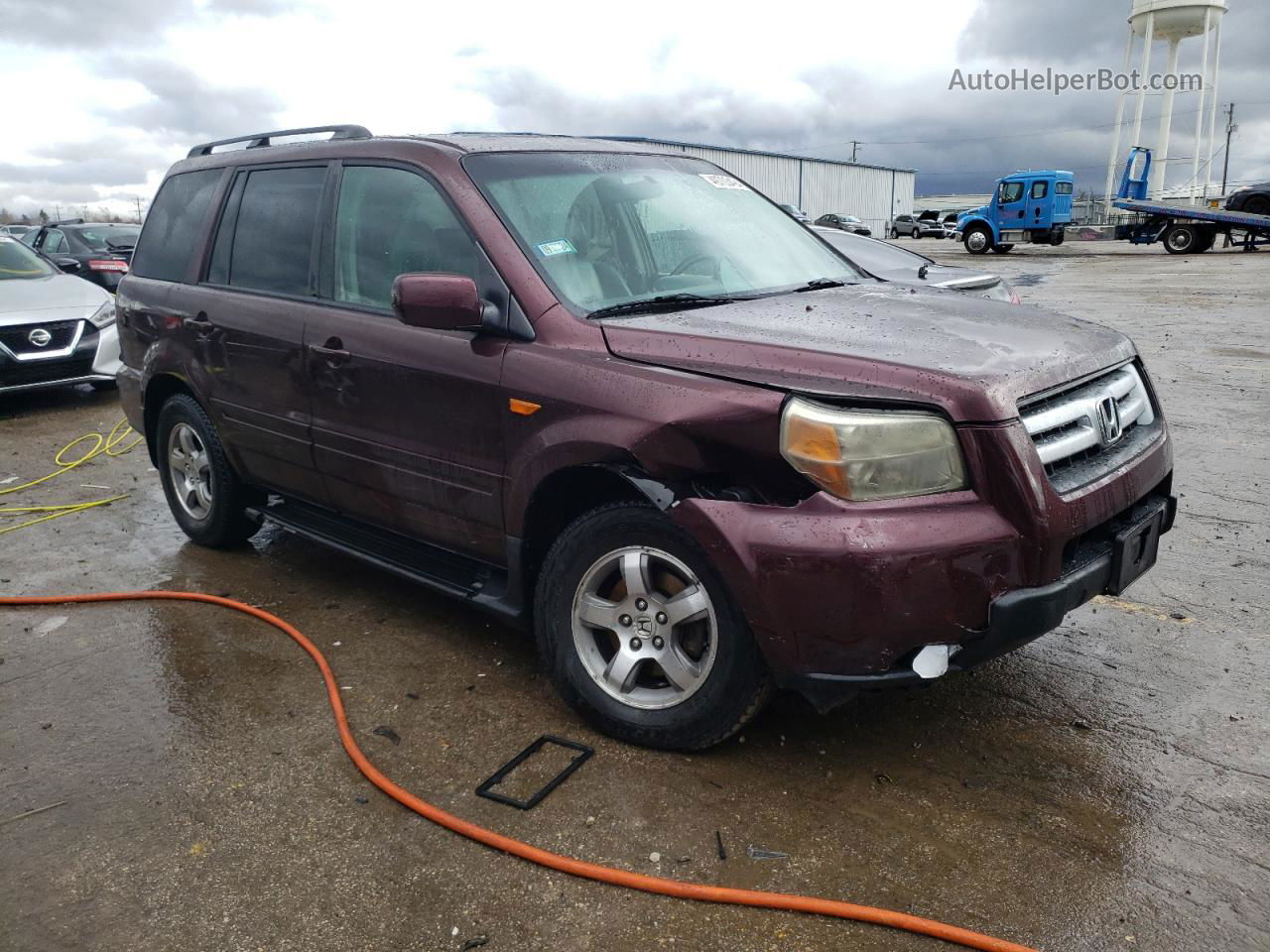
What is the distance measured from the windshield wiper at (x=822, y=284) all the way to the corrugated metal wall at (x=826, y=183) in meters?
30.5

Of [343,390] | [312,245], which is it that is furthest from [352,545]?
[312,245]

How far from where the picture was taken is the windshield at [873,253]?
7.59 meters

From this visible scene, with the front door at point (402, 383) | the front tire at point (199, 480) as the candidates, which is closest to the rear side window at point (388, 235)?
the front door at point (402, 383)

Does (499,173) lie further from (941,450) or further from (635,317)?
(941,450)

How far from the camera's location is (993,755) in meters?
3.00

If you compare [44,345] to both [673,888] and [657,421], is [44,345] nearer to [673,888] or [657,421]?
[657,421]

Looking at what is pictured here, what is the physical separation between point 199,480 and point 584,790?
121 inches

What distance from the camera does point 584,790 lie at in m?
2.86

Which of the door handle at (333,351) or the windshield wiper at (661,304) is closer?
the windshield wiper at (661,304)

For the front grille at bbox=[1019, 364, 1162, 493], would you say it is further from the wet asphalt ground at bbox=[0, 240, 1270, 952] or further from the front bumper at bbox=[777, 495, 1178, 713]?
the wet asphalt ground at bbox=[0, 240, 1270, 952]

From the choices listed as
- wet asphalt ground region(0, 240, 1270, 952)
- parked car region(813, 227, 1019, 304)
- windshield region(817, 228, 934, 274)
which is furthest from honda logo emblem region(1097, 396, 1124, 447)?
windshield region(817, 228, 934, 274)

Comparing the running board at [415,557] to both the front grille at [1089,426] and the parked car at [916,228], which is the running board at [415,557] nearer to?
the front grille at [1089,426]

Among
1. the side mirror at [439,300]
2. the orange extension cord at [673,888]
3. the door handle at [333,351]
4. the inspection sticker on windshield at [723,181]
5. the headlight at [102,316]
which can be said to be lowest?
the orange extension cord at [673,888]

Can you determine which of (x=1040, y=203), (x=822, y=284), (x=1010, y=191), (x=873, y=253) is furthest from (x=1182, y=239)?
(x=822, y=284)
